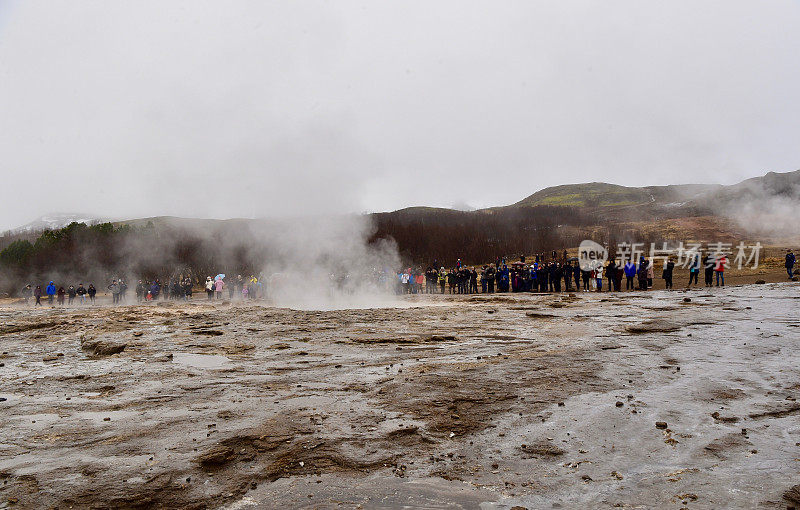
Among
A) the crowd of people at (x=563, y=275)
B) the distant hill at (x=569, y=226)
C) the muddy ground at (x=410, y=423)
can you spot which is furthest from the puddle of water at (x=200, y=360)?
the distant hill at (x=569, y=226)

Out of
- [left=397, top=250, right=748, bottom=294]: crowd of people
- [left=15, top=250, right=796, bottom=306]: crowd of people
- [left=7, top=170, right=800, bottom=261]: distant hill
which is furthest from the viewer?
[left=7, top=170, right=800, bottom=261]: distant hill

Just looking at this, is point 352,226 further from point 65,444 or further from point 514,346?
point 65,444

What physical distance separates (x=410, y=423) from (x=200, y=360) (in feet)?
15.6

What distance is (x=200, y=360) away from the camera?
806 cm

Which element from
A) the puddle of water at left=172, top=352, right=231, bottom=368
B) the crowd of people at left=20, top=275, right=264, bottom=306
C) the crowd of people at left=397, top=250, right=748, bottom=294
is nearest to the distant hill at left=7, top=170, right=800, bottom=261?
the crowd of people at left=20, top=275, right=264, bottom=306

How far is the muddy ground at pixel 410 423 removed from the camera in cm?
333

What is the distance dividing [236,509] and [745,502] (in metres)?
3.12

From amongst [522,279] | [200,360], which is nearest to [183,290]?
[522,279]

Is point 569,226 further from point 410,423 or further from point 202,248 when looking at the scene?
point 410,423

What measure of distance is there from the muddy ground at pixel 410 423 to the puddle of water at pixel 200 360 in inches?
3.0

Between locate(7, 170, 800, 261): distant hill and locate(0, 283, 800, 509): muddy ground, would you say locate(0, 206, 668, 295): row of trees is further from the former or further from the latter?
locate(0, 283, 800, 509): muddy ground

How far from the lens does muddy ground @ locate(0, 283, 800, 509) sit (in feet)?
10.9

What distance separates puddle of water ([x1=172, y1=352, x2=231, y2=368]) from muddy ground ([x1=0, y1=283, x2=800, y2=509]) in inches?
3.0

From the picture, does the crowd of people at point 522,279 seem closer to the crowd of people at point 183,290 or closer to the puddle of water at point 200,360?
the crowd of people at point 183,290
